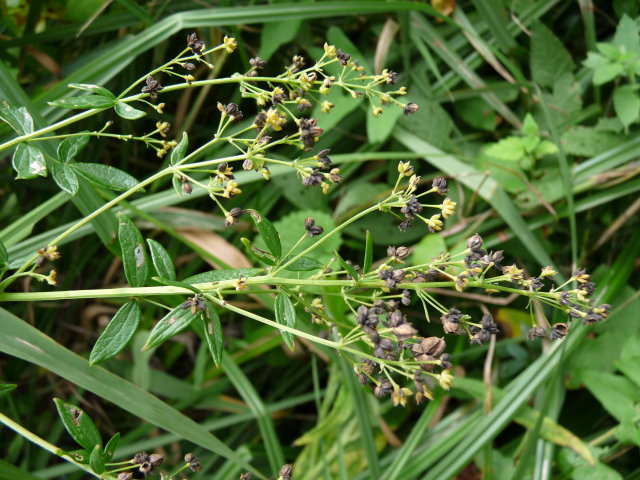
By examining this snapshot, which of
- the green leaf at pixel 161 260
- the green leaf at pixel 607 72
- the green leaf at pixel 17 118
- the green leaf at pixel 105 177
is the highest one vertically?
the green leaf at pixel 17 118

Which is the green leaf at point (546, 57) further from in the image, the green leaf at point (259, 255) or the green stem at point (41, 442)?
the green stem at point (41, 442)

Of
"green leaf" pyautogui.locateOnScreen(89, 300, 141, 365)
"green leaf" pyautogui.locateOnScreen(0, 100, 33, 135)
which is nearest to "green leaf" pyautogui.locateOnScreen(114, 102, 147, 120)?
"green leaf" pyautogui.locateOnScreen(0, 100, 33, 135)

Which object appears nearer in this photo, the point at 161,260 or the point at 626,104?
the point at 161,260

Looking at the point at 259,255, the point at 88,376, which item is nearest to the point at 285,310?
the point at 259,255

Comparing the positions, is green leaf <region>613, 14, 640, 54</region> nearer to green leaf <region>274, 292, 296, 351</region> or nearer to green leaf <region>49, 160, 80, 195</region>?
green leaf <region>274, 292, 296, 351</region>

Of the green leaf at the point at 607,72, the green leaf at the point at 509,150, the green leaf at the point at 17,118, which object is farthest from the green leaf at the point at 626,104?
the green leaf at the point at 17,118

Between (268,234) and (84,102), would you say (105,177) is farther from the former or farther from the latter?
(268,234)

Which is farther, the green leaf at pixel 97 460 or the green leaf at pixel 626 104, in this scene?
the green leaf at pixel 626 104
